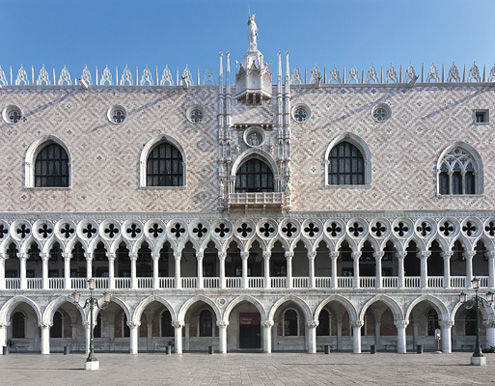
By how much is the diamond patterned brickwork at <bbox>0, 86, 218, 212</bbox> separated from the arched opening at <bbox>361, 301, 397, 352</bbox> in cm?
996

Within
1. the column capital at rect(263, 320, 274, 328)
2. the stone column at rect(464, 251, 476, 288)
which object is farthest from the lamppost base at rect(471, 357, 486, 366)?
the column capital at rect(263, 320, 274, 328)

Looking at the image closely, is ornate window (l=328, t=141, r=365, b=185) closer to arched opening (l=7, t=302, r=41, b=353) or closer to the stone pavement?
the stone pavement

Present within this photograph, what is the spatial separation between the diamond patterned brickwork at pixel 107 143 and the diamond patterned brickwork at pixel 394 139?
184 inches

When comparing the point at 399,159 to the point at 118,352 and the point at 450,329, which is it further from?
the point at 118,352

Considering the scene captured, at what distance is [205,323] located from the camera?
33.6 m

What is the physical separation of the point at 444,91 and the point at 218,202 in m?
12.5

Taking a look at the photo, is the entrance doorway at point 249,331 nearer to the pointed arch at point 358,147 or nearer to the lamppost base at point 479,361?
the pointed arch at point 358,147

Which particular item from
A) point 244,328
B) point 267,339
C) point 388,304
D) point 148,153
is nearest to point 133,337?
point 244,328

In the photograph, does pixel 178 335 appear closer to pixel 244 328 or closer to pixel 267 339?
pixel 244 328

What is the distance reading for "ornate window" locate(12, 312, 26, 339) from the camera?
33375 mm

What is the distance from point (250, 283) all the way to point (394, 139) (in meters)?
10.1

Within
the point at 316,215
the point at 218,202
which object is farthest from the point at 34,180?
the point at 316,215

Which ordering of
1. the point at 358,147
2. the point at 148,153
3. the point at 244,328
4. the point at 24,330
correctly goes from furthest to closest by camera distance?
the point at 24,330 → the point at 244,328 → the point at 148,153 → the point at 358,147

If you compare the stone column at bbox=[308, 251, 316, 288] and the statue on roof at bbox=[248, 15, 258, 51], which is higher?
the statue on roof at bbox=[248, 15, 258, 51]
